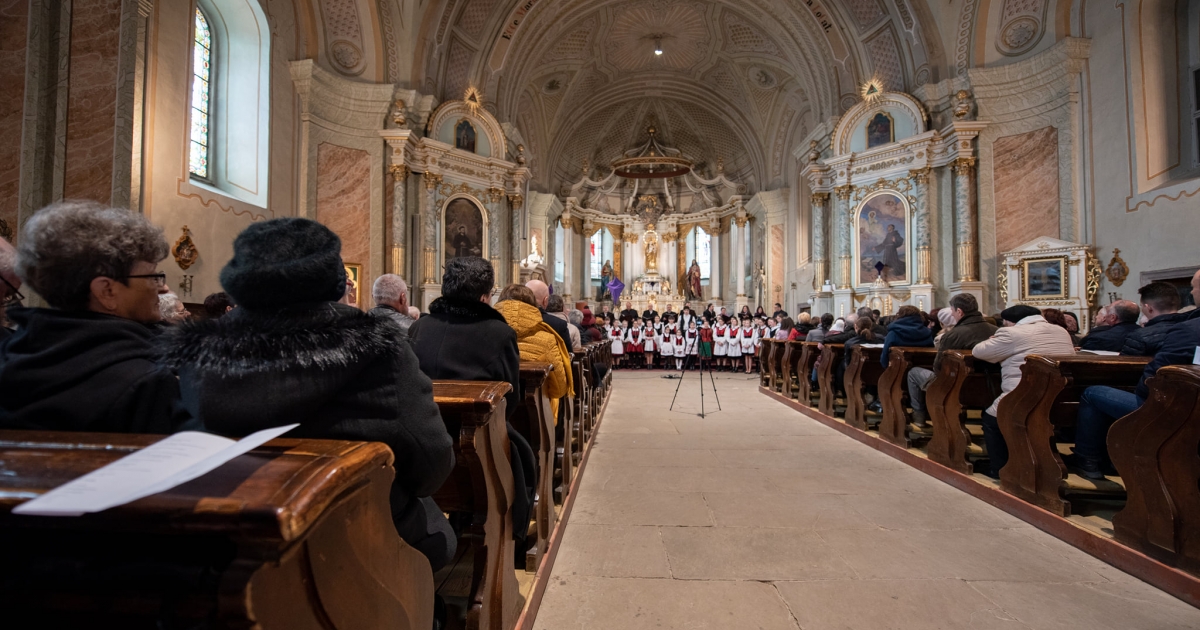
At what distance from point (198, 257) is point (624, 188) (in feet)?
58.1

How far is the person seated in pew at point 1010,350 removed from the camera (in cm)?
360

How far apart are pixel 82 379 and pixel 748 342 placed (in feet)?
45.8

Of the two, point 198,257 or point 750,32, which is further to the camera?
point 750,32

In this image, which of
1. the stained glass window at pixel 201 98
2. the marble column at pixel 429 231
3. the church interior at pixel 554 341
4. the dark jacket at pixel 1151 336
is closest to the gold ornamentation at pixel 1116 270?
the church interior at pixel 554 341

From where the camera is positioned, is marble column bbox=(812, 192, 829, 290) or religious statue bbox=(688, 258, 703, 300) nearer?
marble column bbox=(812, 192, 829, 290)

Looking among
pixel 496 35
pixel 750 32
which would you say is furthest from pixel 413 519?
pixel 750 32

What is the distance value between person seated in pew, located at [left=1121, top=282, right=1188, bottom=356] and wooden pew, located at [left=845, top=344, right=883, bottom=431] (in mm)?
1851

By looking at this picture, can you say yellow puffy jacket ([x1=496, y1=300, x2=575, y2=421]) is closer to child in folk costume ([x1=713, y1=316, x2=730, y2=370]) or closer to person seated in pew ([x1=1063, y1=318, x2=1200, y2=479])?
person seated in pew ([x1=1063, y1=318, x2=1200, y2=479])

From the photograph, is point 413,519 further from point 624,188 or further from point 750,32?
point 624,188

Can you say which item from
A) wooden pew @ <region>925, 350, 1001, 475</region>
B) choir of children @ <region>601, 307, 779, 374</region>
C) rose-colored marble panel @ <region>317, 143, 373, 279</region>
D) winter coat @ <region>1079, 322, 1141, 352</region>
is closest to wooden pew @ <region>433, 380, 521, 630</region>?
wooden pew @ <region>925, 350, 1001, 475</region>

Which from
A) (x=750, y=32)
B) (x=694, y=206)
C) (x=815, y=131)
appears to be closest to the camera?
(x=815, y=131)

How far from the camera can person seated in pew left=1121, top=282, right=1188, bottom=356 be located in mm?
3480

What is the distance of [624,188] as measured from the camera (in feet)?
77.6

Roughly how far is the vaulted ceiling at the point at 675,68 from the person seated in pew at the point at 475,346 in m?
12.4
